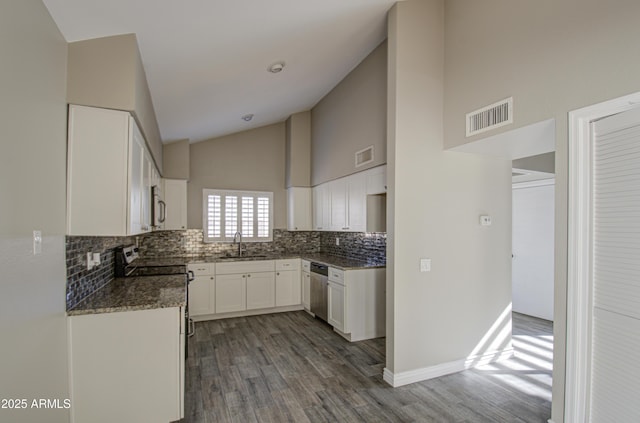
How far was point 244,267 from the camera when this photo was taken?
4977mm

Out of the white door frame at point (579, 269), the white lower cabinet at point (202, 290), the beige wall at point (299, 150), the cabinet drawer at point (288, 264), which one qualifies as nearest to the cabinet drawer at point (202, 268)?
the white lower cabinet at point (202, 290)

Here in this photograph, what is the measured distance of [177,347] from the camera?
2.23 meters

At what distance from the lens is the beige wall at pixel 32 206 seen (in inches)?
52.9

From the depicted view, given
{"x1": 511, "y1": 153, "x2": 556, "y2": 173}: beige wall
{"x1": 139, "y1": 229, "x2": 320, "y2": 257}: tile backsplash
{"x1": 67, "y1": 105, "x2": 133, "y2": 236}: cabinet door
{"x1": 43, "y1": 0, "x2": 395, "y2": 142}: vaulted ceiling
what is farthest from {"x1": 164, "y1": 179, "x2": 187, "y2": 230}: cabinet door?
{"x1": 511, "y1": 153, "x2": 556, "y2": 173}: beige wall

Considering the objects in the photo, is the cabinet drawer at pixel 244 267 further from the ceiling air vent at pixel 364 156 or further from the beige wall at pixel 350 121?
the ceiling air vent at pixel 364 156

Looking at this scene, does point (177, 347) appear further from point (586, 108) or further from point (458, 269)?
point (586, 108)

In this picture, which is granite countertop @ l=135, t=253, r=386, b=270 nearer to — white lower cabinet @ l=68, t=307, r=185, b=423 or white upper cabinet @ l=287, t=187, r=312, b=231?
white upper cabinet @ l=287, t=187, r=312, b=231

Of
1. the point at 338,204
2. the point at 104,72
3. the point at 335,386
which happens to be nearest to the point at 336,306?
the point at 335,386

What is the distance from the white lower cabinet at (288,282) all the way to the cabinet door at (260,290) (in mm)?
101

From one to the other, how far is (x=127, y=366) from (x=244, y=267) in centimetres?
286

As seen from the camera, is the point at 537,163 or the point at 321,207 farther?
the point at 321,207

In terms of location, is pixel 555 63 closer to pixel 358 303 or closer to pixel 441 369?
pixel 441 369

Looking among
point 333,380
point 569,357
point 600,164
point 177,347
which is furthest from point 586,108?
point 177,347

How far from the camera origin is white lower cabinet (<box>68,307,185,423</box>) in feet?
6.68
